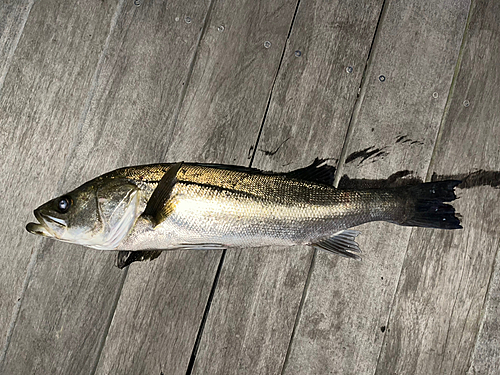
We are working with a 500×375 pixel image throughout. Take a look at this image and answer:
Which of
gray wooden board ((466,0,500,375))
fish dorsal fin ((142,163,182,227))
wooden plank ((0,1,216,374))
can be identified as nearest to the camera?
fish dorsal fin ((142,163,182,227))

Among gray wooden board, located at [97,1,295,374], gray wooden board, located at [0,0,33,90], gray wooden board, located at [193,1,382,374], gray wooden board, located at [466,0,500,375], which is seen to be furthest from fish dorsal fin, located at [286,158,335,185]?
gray wooden board, located at [0,0,33,90]

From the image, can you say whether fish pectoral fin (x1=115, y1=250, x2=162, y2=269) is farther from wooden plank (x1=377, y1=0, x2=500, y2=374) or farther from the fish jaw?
wooden plank (x1=377, y1=0, x2=500, y2=374)

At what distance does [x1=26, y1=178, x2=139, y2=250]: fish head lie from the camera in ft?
6.01

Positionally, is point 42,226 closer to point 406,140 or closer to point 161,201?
point 161,201

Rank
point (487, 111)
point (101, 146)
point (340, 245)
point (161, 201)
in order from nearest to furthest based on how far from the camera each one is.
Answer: point (161, 201), point (340, 245), point (101, 146), point (487, 111)

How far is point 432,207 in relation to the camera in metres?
2.04

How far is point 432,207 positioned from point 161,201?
1562mm

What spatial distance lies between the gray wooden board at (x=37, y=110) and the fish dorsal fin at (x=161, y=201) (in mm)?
870

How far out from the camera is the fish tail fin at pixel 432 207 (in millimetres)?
2021

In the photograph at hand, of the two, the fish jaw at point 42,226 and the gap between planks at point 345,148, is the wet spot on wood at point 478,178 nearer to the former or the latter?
the gap between planks at point 345,148

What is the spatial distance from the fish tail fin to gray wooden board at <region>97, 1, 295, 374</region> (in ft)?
3.50

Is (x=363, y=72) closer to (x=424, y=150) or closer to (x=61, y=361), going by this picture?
(x=424, y=150)

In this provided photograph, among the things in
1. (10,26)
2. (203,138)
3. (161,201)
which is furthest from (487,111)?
(10,26)

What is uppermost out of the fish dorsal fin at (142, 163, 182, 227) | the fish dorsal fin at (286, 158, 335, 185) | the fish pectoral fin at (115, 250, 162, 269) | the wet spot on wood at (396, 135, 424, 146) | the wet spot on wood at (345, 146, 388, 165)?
the wet spot on wood at (396, 135, 424, 146)
